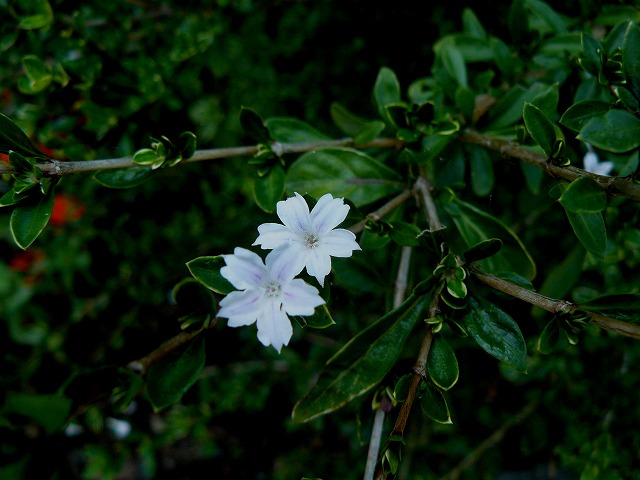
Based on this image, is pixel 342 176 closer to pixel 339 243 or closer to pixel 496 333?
pixel 339 243

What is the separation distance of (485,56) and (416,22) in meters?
0.69

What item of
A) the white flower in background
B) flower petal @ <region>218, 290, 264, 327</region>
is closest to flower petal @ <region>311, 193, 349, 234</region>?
flower petal @ <region>218, 290, 264, 327</region>

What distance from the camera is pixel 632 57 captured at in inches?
55.8

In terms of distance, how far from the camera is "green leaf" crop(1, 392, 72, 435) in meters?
1.67

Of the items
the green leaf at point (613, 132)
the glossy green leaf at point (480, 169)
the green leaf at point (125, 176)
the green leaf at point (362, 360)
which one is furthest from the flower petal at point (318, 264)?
the glossy green leaf at point (480, 169)

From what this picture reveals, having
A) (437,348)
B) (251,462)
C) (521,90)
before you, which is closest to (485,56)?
(521,90)

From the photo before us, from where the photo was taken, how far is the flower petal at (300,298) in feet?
3.91

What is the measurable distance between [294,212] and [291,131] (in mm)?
693

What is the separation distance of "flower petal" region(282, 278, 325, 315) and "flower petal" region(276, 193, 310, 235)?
7.5 inches

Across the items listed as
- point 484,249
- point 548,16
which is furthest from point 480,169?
point 484,249

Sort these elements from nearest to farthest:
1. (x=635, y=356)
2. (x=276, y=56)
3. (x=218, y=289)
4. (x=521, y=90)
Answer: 1. (x=218, y=289)
2. (x=521, y=90)
3. (x=635, y=356)
4. (x=276, y=56)

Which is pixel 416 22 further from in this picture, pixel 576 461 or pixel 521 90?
pixel 576 461

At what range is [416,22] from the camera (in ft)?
9.14

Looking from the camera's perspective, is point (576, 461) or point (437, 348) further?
point (576, 461)
